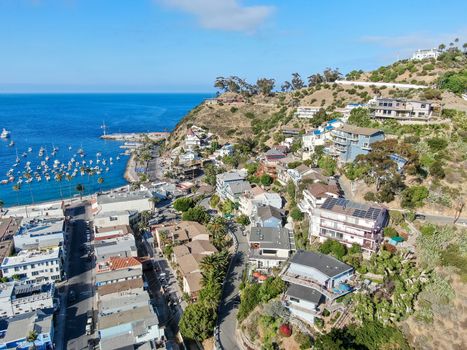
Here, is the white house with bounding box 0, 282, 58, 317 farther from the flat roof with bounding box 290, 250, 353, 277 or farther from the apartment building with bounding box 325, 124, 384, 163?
the apartment building with bounding box 325, 124, 384, 163

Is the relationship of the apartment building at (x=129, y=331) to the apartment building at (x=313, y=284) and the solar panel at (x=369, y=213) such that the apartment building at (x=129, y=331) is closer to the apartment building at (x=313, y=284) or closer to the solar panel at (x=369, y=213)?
the apartment building at (x=313, y=284)

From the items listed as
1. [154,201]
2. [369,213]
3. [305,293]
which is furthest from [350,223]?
[154,201]

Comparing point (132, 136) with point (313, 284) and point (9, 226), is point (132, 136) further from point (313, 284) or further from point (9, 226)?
Answer: point (313, 284)

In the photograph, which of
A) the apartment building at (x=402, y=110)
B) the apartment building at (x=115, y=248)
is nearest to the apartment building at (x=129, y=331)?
the apartment building at (x=115, y=248)

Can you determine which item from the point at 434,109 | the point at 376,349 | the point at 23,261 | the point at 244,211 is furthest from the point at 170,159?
the point at 376,349

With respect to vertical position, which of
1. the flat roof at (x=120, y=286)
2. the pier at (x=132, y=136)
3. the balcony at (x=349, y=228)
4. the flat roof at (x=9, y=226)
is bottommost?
the pier at (x=132, y=136)

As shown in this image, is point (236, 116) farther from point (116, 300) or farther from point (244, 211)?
point (116, 300)
